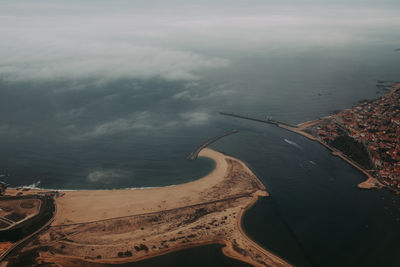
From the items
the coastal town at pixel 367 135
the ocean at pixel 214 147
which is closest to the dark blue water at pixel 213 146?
the ocean at pixel 214 147

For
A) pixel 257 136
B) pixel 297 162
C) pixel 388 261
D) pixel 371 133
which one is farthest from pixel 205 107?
pixel 388 261

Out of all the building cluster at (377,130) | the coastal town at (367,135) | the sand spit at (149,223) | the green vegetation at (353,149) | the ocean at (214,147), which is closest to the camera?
the sand spit at (149,223)

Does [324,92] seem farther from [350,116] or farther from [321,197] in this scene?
[321,197]

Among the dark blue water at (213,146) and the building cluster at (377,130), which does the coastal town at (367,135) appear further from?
the dark blue water at (213,146)

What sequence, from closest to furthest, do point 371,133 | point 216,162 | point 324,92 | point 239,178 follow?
1. point 239,178
2. point 216,162
3. point 371,133
4. point 324,92

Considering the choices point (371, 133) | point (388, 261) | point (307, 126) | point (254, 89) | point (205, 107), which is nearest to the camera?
point (388, 261)

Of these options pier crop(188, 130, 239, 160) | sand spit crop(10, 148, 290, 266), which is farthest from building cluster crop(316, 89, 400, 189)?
sand spit crop(10, 148, 290, 266)

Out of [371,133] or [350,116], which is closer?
[371,133]
